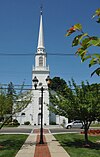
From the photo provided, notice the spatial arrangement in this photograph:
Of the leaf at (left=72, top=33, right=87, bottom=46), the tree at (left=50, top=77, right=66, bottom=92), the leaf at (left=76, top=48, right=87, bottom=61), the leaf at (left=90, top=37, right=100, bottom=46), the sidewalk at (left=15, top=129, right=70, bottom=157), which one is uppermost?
the tree at (left=50, top=77, right=66, bottom=92)

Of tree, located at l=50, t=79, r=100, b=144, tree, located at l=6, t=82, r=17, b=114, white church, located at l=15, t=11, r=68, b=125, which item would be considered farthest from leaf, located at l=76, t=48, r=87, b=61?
white church, located at l=15, t=11, r=68, b=125

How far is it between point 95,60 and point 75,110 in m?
16.6

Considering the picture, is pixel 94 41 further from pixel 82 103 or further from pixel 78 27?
pixel 82 103

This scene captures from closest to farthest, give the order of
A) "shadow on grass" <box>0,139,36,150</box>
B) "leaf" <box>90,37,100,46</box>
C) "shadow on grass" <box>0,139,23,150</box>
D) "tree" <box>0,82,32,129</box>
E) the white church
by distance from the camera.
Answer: "leaf" <box>90,37,100,46</box>, "shadow on grass" <box>0,139,36,150</box>, "shadow on grass" <box>0,139,23,150</box>, "tree" <box>0,82,32,129</box>, the white church

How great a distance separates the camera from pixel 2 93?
19.8 metres

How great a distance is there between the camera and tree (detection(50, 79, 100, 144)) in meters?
18.1

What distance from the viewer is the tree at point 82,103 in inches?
712

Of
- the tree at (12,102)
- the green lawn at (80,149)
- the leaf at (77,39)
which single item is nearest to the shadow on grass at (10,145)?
the tree at (12,102)

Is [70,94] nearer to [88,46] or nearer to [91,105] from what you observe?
[91,105]

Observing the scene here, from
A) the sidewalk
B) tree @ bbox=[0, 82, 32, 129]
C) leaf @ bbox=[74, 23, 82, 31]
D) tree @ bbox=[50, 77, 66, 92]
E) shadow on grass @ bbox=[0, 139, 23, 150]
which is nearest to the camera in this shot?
leaf @ bbox=[74, 23, 82, 31]

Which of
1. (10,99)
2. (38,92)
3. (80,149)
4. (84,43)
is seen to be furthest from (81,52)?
(38,92)

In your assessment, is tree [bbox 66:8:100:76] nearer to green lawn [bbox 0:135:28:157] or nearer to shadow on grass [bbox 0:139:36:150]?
green lawn [bbox 0:135:28:157]

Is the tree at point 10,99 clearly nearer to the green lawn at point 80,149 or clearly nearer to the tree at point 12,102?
the tree at point 12,102

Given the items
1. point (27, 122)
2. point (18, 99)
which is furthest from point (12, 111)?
point (27, 122)
